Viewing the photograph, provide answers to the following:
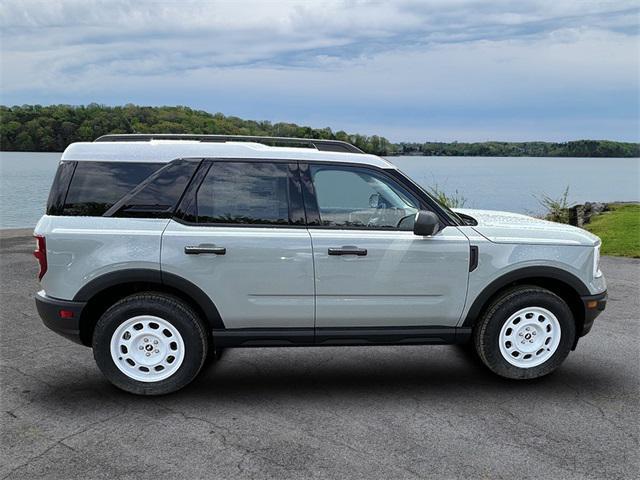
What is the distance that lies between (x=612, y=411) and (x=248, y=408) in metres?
2.67

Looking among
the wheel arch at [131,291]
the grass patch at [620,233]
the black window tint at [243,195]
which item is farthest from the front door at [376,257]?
the grass patch at [620,233]

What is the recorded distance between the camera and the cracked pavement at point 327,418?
354cm

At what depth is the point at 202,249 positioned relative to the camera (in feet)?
14.8

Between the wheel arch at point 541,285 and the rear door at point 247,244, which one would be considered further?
the wheel arch at point 541,285

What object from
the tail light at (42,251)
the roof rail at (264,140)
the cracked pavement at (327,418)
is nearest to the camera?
the cracked pavement at (327,418)

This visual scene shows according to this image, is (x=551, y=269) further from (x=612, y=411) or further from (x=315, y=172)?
(x=315, y=172)

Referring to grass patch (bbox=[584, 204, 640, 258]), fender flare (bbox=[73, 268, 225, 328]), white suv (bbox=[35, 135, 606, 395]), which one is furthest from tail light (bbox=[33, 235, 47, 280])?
grass patch (bbox=[584, 204, 640, 258])

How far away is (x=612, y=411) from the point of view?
4441 millimetres

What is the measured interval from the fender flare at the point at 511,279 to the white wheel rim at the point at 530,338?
10.6 inches

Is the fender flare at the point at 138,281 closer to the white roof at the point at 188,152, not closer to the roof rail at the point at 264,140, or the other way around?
the white roof at the point at 188,152

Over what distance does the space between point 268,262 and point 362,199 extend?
3.07 feet

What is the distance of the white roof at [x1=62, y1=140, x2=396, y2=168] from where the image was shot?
4.62m

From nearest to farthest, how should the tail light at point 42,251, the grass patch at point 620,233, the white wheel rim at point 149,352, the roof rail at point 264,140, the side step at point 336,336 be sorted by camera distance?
1. the tail light at point 42,251
2. the white wheel rim at point 149,352
3. the side step at point 336,336
4. the roof rail at point 264,140
5. the grass patch at point 620,233

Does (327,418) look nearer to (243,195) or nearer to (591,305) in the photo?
(243,195)
